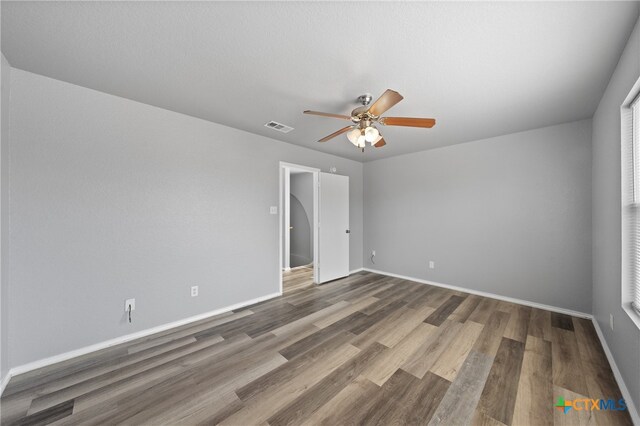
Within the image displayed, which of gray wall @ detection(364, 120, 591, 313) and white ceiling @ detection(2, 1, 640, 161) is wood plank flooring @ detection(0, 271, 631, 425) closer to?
gray wall @ detection(364, 120, 591, 313)

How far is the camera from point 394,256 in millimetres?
4738

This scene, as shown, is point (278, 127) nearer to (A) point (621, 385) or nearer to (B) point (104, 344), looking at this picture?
(B) point (104, 344)

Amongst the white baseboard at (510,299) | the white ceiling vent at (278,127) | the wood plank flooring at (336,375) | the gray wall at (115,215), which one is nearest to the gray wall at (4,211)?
the gray wall at (115,215)

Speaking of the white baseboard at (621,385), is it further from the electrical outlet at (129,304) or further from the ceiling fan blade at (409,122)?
the electrical outlet at (129,304)

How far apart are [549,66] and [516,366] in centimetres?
248

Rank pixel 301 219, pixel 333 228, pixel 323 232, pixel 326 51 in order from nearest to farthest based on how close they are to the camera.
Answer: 1. pixel 326 51
2. pixel 323 232
3. pixel 333 228
4. pixel 301 219

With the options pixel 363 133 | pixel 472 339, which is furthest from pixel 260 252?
pixel 472 339

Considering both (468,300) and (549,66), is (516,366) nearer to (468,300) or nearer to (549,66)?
(468,300)

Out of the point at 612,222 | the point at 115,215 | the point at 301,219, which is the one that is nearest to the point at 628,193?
the point at 612,222

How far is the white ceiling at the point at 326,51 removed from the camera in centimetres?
136

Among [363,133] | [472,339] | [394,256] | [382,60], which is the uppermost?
[382,60]

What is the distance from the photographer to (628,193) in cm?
172

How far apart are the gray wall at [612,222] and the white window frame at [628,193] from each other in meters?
0.08

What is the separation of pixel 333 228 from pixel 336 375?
2.90m
